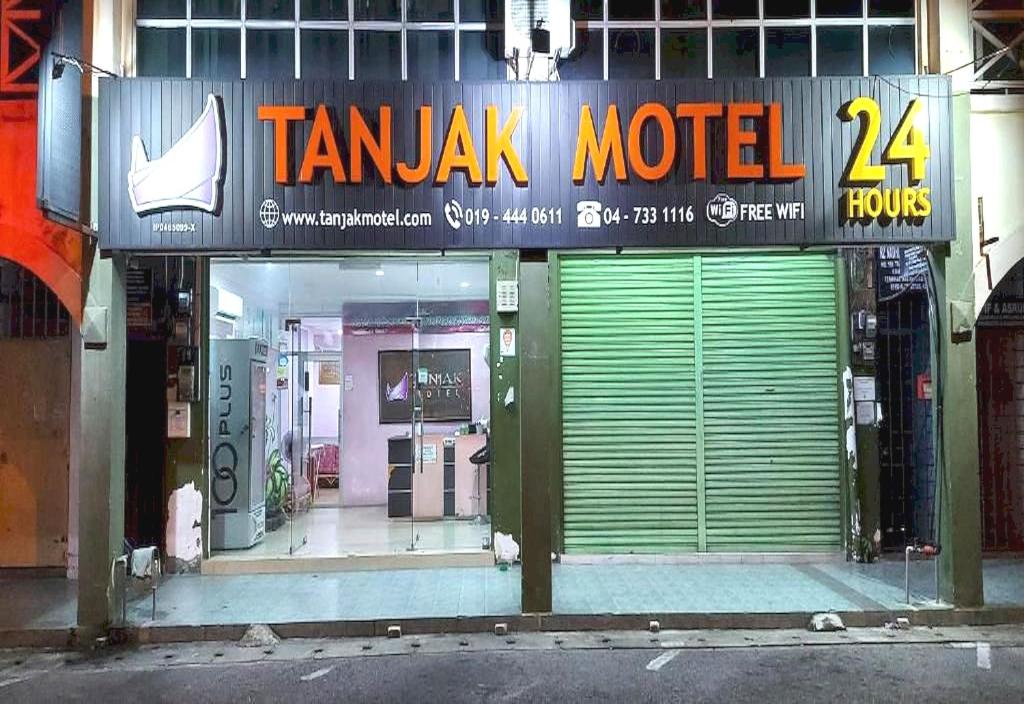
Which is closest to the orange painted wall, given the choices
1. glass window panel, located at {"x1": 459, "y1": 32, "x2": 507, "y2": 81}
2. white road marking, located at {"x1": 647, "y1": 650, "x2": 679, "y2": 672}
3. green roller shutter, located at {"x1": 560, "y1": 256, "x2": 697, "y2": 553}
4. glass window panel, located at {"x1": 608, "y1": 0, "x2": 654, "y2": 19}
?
glass window panel, located at {"x1": 459, "y1": 32, "x2": 507, "y2": 81}

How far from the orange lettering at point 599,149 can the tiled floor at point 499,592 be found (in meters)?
4.28

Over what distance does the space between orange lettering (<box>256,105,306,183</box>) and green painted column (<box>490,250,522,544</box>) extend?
290 cm

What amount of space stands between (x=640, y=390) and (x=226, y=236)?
17.0 feet

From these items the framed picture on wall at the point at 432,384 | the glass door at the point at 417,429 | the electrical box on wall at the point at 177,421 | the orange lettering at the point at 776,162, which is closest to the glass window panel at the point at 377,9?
the glass door at the point at 417,429

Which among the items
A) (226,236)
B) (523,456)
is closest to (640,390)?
(523,456)

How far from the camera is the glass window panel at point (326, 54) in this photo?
893 centimetres

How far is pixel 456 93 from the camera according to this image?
25.5 feet

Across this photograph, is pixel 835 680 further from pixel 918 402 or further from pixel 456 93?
pixel 456 93

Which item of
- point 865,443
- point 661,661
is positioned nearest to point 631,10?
point 865,443

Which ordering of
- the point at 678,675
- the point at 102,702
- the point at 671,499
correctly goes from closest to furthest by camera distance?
the point at 102,702 → the point at 678,675 → the point at 671,499

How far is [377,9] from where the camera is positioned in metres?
8.98

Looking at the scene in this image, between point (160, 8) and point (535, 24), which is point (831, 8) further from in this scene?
point (160, 8)

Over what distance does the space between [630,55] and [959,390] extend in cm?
517

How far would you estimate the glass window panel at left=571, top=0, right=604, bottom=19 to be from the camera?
923 cm
